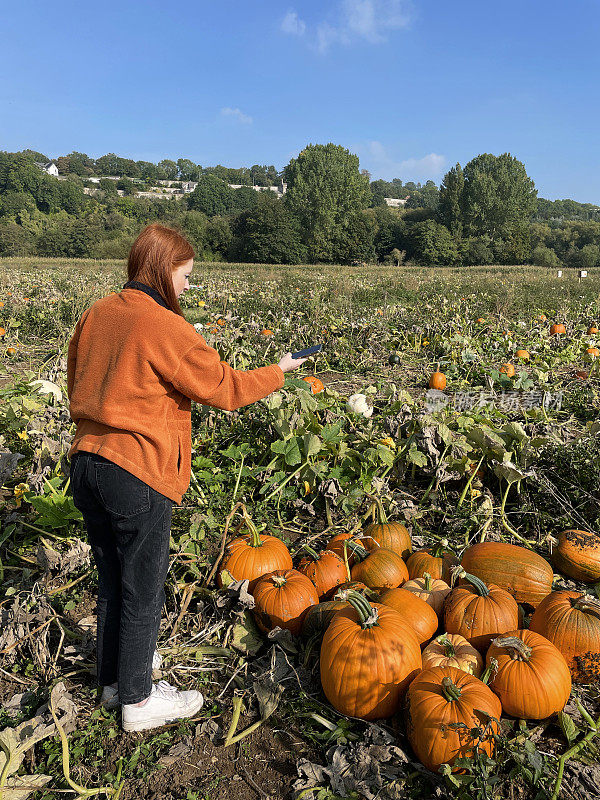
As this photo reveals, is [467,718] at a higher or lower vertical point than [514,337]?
lower

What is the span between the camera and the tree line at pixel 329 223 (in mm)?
50750


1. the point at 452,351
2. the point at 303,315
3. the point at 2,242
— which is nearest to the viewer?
the point at 452,351

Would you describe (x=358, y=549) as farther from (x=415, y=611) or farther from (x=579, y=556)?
(x=579, y=556)

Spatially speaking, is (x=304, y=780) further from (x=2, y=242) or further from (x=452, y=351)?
(x=2, y=242)

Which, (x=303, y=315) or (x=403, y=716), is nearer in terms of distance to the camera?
(x=403, y=716)

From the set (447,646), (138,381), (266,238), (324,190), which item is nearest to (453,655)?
(447,646)

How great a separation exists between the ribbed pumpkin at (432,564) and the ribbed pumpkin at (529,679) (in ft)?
2.15

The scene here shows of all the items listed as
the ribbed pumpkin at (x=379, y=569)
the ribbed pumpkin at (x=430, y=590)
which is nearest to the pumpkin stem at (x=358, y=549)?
the ribbed pumpkin at (x=379, y=569)

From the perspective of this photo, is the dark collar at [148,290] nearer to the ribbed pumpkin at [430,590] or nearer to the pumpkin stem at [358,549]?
the pumpkin stem at [358,549]

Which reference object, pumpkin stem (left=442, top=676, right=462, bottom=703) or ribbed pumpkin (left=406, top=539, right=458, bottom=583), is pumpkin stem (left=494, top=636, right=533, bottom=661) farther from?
ribbed pumpkin (left=406, top=539, right=458, bottom=583)

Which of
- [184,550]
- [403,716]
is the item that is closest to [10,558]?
[184,550]

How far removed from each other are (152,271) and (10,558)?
2.35 meters

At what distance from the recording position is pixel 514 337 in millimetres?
8117

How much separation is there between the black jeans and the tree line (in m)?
38.0
